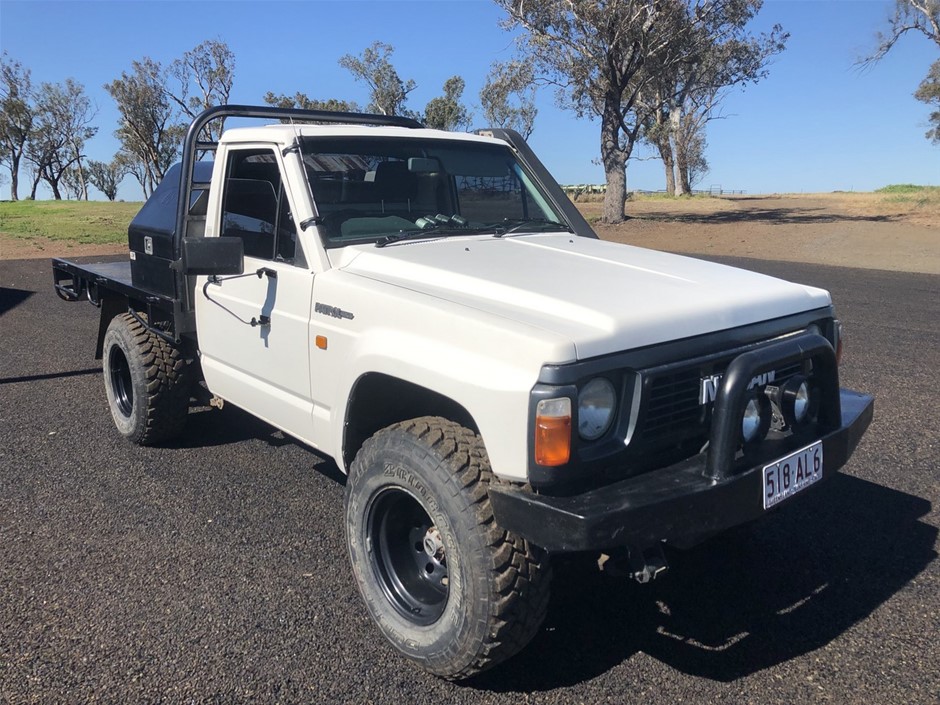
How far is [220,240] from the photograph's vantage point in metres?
3.52

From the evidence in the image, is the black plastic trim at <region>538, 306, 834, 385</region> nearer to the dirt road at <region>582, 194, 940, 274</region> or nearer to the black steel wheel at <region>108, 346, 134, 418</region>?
the black steel wheel at <region>108, 346, 134, 418</region>

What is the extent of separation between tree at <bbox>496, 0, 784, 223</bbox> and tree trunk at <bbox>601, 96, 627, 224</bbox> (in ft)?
0.11

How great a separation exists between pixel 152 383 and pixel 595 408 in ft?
10.9

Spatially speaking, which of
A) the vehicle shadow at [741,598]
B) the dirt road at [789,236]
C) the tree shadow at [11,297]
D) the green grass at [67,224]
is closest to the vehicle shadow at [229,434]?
the vehicle shadow at [741,598]

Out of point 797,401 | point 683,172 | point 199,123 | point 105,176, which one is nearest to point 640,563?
point 797,401

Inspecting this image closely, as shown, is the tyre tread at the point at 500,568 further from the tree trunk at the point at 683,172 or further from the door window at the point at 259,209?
the tree trunk at the point at 683,172

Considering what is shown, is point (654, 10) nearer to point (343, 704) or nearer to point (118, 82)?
point (343, 704)

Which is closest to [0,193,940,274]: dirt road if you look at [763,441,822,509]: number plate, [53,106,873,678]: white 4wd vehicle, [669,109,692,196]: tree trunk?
[53,106,873,678]: white 4wd vehicle

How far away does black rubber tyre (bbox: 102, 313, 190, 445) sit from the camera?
194 inches

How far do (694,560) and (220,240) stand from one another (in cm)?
265

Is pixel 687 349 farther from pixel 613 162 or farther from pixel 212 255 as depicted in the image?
pixel 613 162

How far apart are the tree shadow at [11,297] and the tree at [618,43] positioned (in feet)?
53.7

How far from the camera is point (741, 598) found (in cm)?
346

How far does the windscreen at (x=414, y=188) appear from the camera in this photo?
3789 mm
